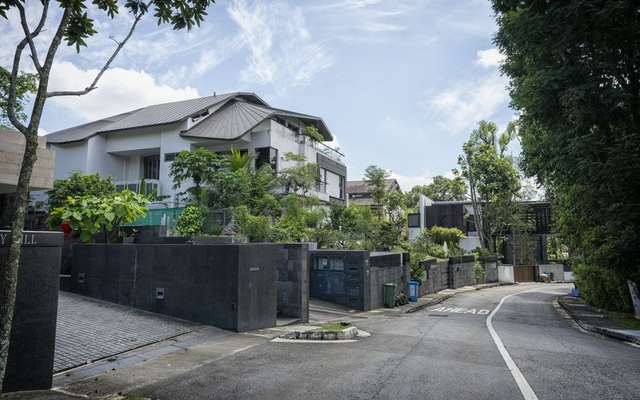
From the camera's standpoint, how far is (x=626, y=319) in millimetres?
16344

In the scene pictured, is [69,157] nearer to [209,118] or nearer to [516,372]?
[209,118]

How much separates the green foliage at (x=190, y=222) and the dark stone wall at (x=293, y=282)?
681cm

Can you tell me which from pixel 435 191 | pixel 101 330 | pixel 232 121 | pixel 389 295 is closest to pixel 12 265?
pixel 101 330

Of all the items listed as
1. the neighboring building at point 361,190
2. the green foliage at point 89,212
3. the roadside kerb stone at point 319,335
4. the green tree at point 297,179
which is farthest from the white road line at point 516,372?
the neighboring building at point 361,190

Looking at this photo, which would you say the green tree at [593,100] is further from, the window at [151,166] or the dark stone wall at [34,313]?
the window at [151,166]

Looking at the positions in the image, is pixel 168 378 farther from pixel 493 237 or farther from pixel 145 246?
pixel 493 237

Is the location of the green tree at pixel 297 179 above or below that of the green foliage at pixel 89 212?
above

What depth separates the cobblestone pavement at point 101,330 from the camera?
862 cm

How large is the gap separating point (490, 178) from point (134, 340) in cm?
3959

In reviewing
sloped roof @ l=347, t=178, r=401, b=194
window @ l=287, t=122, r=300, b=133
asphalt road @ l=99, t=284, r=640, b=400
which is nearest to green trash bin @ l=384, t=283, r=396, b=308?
asphalt road @ l=99, t=284, r=640, b=400

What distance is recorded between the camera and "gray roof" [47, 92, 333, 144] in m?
28.5

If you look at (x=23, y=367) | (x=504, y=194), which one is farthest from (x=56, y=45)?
(x=504, y=194)

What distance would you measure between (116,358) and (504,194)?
41.5m

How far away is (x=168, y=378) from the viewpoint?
23.5ft
